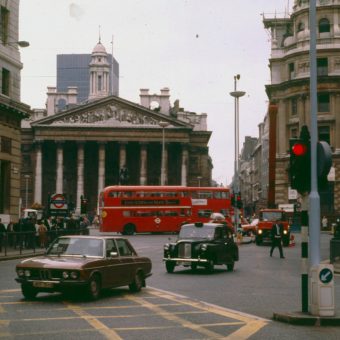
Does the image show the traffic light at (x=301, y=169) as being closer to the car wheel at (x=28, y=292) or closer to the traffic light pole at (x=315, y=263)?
the traffic light pole at (x=315, y=263)

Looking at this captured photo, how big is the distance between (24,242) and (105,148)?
7658cm

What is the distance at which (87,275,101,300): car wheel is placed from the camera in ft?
50.9

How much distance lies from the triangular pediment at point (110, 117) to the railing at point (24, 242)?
69.7 meters

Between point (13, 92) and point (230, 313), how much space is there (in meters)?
30.1

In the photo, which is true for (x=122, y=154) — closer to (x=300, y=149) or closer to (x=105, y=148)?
(x=105, y=148)

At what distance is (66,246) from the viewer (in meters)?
16.7

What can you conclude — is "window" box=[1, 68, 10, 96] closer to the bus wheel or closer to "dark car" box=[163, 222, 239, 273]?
"dark car" box=[163, 222, 239, 273]

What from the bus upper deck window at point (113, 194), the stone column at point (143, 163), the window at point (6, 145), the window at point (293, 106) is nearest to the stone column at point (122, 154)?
the stone column at point (143, 163)

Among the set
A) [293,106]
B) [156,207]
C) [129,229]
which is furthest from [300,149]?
[293,106]

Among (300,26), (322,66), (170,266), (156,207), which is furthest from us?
(300,26)

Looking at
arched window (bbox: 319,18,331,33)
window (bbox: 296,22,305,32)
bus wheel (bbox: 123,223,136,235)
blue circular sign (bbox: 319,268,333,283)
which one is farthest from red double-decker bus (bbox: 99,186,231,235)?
blue circular sign (bbox: 319,268,333,283)

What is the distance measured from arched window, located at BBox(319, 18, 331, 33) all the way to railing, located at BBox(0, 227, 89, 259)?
42885 millimetres

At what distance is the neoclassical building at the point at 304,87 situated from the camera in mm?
A: 72438

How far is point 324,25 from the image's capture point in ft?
241
